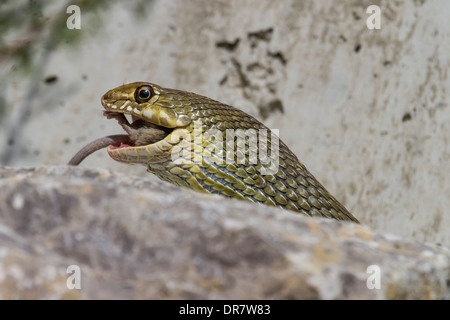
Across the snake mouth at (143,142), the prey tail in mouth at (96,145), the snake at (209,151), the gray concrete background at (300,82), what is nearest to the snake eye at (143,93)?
the snake at (209,151)

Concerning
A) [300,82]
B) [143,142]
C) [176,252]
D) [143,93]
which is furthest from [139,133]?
[300,82]

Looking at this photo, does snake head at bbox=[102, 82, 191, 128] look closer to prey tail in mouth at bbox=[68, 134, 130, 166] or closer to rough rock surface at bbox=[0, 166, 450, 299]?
prey tail in mouth at bbox=[68, 134, 130, 166]

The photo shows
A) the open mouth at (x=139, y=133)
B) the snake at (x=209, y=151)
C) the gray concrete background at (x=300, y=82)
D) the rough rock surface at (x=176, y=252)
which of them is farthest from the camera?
the gray concrete background at (x=300, y=82)

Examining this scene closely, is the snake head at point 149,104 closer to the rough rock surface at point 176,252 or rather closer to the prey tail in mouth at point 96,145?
the prey tail in mouth at point 96,145

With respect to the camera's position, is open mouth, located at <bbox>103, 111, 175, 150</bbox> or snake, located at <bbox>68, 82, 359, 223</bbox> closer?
snake, located at <bbox>68, 82, 359, 223</bbox>

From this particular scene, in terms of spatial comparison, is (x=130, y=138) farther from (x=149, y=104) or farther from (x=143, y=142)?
(x=149, y=104)

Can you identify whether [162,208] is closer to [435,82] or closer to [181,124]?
[181,124]

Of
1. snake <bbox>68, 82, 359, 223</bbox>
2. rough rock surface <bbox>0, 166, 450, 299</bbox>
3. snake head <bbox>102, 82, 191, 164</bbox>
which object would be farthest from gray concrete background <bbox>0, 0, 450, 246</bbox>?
rough rock surface <bbox>0, 166, 450, 299</bbox>
